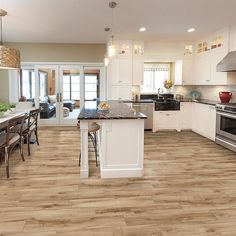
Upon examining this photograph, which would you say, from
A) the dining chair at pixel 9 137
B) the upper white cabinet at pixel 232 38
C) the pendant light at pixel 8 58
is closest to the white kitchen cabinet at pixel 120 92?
the upper white cabinet at pixel 232 38

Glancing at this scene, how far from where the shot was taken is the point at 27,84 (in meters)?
8.26

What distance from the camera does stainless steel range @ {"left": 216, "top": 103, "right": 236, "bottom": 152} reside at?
510 centimetres

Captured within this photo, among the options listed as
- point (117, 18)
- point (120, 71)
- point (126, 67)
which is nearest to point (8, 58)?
point (117, 18)

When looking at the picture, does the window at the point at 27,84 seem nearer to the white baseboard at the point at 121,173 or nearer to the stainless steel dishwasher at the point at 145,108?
the stainless steel dishwasher at the point at 145,108

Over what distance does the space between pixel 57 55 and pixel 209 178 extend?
20.2 feet

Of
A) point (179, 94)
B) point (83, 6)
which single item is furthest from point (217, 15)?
point (179, 94)

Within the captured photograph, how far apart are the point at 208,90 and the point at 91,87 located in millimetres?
3689

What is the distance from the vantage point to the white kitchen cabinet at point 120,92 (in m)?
7.39

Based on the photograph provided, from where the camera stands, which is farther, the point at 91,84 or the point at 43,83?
the point at 91,84

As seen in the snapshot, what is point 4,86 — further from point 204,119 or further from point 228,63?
point 228,63

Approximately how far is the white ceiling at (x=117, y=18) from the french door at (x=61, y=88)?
1342mm

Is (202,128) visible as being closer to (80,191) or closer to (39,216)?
(80,191)

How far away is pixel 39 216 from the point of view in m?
2.59

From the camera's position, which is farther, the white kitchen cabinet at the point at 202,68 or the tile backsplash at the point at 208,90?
the white kitchen cabinet at the point at 202,68
